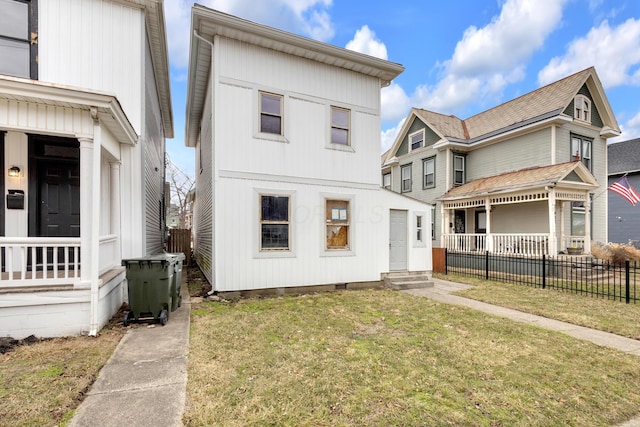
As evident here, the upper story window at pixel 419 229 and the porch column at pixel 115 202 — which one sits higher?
the porch column at pixel 115 202

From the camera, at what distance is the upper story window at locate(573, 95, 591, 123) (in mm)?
14013

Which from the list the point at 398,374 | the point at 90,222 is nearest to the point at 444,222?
the point at 398,374

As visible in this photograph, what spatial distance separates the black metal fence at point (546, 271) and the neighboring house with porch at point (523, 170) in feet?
2.31

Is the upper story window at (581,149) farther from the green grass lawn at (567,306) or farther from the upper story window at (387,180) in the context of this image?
the upper story window at (387,180)

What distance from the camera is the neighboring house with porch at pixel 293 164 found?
24.1 ft

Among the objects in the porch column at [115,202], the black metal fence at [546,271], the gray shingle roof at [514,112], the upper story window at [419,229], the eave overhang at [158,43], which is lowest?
the black metal fence at [546,271]

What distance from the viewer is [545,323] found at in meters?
5.72

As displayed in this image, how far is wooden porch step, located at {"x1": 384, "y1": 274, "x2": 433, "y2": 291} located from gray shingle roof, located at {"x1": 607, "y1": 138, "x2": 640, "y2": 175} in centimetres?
2006

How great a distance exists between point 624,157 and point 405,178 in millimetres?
15423

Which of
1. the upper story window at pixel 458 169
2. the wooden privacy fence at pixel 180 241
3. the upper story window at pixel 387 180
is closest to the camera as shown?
the wooden privacy fence at pixel 180 241

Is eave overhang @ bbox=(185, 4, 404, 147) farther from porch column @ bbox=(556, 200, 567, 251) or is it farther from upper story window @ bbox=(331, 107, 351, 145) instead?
porch column @ bbox=(556, 200, 567, 251)

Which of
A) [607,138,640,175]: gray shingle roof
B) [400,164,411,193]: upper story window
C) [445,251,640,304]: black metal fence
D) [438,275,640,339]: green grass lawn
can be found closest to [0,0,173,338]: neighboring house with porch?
[438,275,640,339]: green grass lawn

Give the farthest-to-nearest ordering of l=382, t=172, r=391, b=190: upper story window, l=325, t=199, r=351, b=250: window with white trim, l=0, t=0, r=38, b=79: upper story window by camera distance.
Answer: l=382, t=172, r=391, b=190: upper story window → l=325, t=199, r=351, b=250: window with white trim → l=0, t=0, r=38, b=79: upper story window

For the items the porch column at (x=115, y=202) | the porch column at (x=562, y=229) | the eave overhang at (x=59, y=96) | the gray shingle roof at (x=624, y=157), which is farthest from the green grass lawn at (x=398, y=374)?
the gray shingle roof at (x=624, y=157)
